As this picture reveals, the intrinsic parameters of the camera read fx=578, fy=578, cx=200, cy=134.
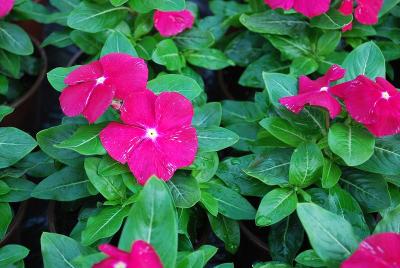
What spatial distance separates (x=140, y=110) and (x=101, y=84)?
0.40 feet

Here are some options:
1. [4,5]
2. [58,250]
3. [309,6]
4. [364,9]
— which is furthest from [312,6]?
[58,250]

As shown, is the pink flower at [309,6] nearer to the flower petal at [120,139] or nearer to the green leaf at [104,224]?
the flower petal at [120,139]

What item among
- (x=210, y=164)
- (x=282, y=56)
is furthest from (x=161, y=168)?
(x=282, y=56)

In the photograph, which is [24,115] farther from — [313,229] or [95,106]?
[313,229]

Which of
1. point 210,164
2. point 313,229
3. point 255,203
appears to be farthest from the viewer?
point 255,203

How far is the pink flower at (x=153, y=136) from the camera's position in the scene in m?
1.41

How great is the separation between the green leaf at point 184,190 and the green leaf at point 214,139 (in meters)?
0.09

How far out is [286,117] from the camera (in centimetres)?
162

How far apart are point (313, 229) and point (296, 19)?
1.11 m

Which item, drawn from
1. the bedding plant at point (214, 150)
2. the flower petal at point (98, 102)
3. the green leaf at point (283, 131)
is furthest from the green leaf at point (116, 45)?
the green leaf at point (283, 131)

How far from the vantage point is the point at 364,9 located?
6.43ft

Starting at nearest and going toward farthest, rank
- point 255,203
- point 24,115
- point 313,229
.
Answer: point 313,229 < point 255,203 < point 24,115

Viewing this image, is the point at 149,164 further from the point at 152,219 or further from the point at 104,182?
the point at 152,219

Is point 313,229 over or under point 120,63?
under
